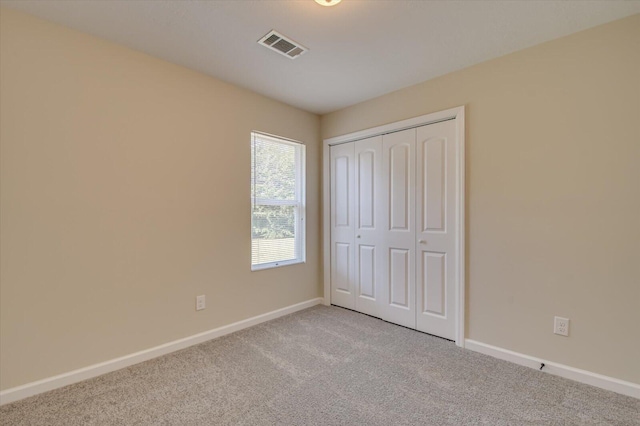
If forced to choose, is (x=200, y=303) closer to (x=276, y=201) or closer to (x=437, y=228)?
(x=276, y=201)

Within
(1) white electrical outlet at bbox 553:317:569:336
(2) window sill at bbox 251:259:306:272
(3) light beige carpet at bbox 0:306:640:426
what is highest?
(2) window sill at bbox 251:259:306:272

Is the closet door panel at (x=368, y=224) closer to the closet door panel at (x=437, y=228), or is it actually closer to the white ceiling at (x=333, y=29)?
the closet door panel at (x=437, y=228)

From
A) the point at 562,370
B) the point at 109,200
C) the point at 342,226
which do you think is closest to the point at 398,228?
the point at 342,226

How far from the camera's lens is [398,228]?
121 inches

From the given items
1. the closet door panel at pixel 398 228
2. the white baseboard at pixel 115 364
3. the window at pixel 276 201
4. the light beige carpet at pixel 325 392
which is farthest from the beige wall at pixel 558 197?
the white baseboard at pixel 115 364

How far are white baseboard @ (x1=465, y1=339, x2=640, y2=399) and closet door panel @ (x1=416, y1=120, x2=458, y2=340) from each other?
0.95ft

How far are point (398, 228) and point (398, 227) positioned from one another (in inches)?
0.4

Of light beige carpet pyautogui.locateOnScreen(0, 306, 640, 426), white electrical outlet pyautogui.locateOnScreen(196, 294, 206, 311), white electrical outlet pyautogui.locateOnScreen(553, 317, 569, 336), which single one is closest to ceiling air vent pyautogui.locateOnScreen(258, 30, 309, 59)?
white electrical outlet pyautogui.locateOnScreen(196, 294, 206, 311)

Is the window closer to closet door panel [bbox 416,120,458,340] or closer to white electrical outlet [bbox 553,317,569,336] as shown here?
A: closet door panel [bbox 416,120,458,340]

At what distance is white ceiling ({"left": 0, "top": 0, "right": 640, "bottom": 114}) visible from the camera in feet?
5.88

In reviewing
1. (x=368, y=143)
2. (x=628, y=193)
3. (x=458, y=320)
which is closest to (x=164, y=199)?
(x=368, y=143)

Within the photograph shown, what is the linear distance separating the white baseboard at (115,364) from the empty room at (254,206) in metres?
0.01

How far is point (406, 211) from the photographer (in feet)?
9.83

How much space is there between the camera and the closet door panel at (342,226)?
350 cm
